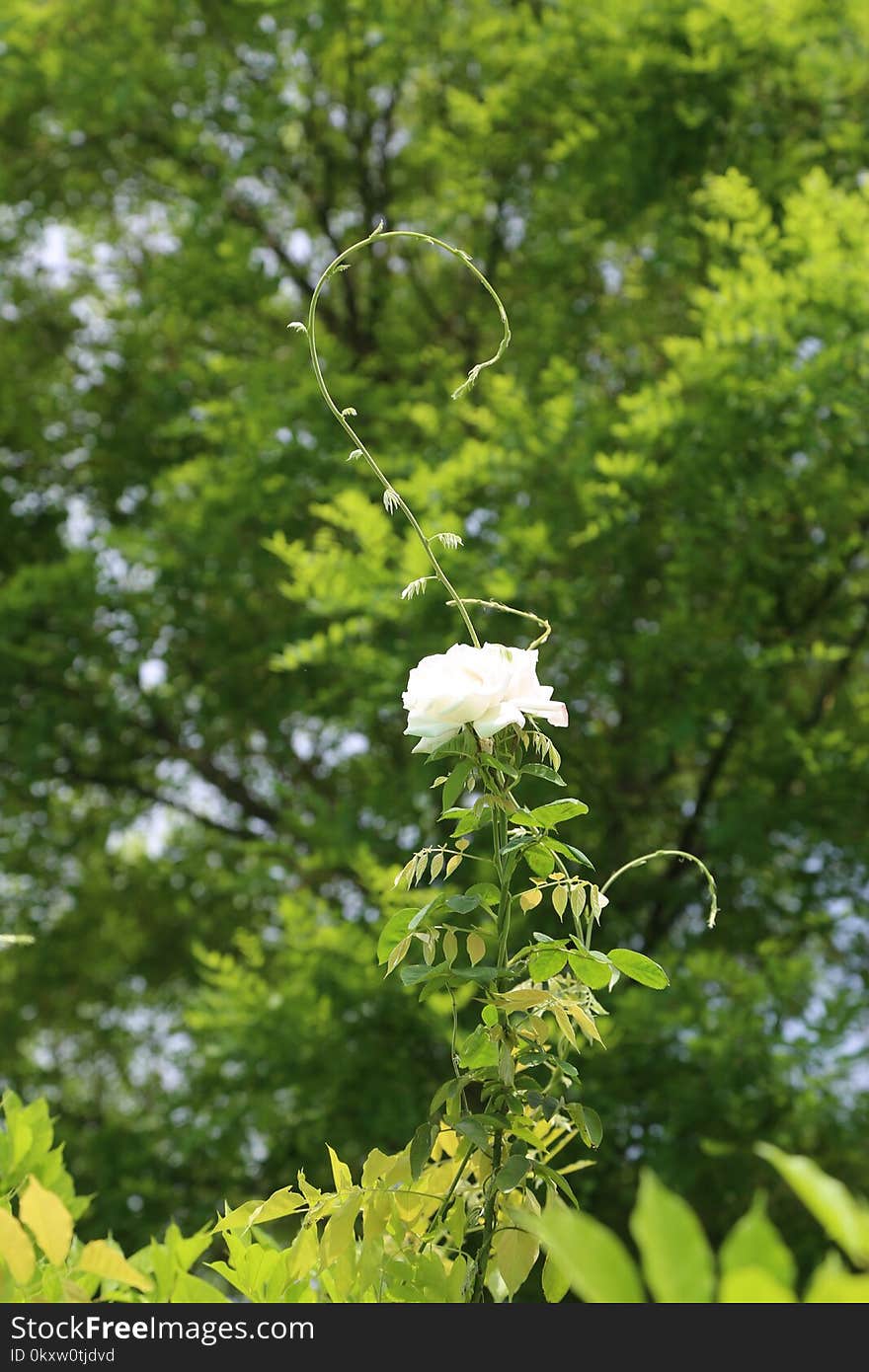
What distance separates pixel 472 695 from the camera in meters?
1.38

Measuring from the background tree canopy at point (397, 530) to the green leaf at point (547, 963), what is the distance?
132 inches

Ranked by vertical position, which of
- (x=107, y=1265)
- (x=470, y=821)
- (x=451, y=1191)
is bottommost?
(x=107, y=1265)

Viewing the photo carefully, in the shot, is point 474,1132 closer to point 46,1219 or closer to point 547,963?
point 547,963

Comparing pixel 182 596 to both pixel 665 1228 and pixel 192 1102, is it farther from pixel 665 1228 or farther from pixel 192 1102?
pixel 665 1228

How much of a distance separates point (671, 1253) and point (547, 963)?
737mm

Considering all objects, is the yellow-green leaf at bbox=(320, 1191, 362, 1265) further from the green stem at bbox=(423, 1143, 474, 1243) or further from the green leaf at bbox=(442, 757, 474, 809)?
the green leaf at bbox=(442, 757, 474, 809)

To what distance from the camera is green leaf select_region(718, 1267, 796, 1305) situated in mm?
601

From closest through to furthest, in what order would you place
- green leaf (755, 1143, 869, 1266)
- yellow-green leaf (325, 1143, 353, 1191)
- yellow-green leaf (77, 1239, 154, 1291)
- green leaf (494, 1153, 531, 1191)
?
green leaf (755, 1143, 869, 1266) < yellow-green leaf (77, 1239, 154, 1291) < green leaf (494, 1153, 531, 1191) < yellow-green leaf (325, 1143, 353, 1191)

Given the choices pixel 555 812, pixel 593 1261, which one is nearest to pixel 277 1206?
pixel 555 812

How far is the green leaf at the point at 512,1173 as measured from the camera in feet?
4.21

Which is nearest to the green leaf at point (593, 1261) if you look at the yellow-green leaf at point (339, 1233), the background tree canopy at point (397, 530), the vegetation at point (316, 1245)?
the vegetation at point (316, 1245)

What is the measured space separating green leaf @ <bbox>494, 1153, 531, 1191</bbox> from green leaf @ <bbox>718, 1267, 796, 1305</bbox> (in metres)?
0.69

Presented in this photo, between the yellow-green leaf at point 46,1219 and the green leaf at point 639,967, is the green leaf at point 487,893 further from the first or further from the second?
the yellow-green leaf at point 46,1219

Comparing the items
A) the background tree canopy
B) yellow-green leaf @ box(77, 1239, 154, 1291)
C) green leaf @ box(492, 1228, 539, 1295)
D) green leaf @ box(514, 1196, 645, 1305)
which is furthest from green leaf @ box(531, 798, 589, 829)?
the background tree canopy
